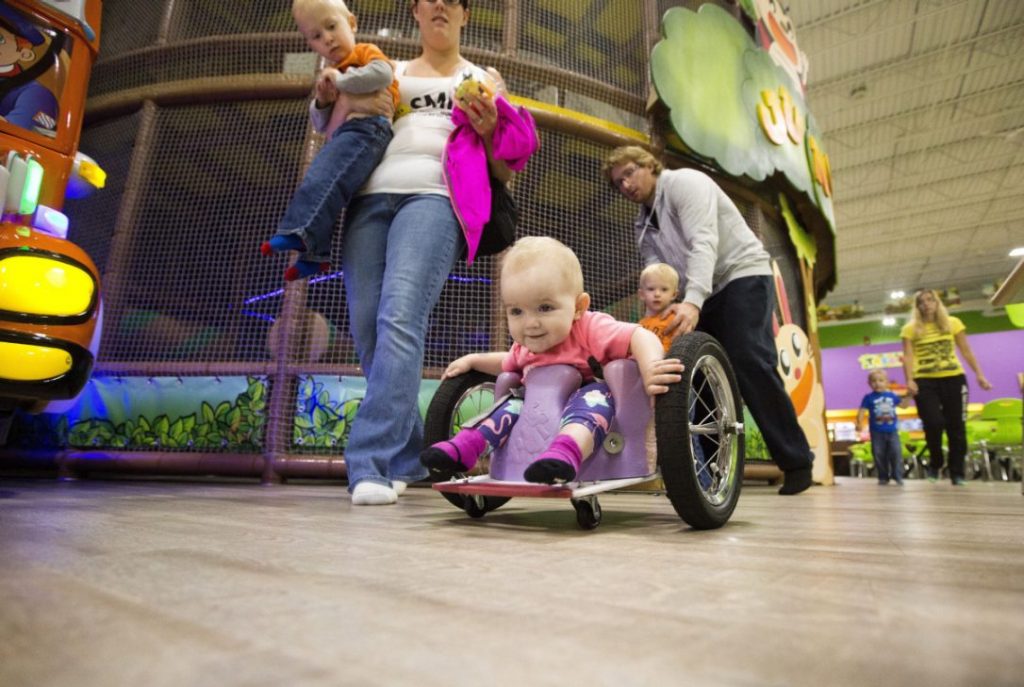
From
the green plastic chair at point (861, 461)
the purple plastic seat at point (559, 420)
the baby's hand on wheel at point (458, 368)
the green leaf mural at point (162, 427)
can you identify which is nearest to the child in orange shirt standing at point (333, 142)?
the baby's hand on wheel at point (458, 368)

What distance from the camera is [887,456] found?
4949 mm

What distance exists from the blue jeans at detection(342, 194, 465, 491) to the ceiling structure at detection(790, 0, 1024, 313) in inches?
343

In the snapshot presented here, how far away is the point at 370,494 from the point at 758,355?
1.58m

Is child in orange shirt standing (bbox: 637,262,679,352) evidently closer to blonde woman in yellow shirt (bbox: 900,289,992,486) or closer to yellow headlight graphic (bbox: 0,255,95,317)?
yellow headlight graphic (bbox: 0,255,95,317)

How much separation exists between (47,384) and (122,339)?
5.91ft

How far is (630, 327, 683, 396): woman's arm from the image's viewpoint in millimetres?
1084

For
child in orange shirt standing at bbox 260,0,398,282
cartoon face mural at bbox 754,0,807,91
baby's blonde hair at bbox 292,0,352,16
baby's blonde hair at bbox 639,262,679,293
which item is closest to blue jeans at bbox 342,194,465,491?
child in orange shirt standing at bbox 260,0,398,282

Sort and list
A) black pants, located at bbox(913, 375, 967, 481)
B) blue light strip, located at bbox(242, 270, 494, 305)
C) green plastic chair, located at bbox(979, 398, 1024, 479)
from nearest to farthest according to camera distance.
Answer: blue light strip, located at bbox(242, 270, 494, 305) < black pants, located at bbox(913, 375, 967, 481) < green plastic chair, located at bbox(979, 398, 1024, 479)

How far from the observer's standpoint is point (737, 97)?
168 inches

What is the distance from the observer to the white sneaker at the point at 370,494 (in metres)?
1.50

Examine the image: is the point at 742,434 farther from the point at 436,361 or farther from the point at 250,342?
the point at 250,342

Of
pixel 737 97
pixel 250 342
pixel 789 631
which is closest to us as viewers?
pixel 789 631

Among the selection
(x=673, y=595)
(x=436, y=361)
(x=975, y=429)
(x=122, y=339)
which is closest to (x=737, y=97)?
(x=436, y=361)

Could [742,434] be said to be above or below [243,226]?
below
